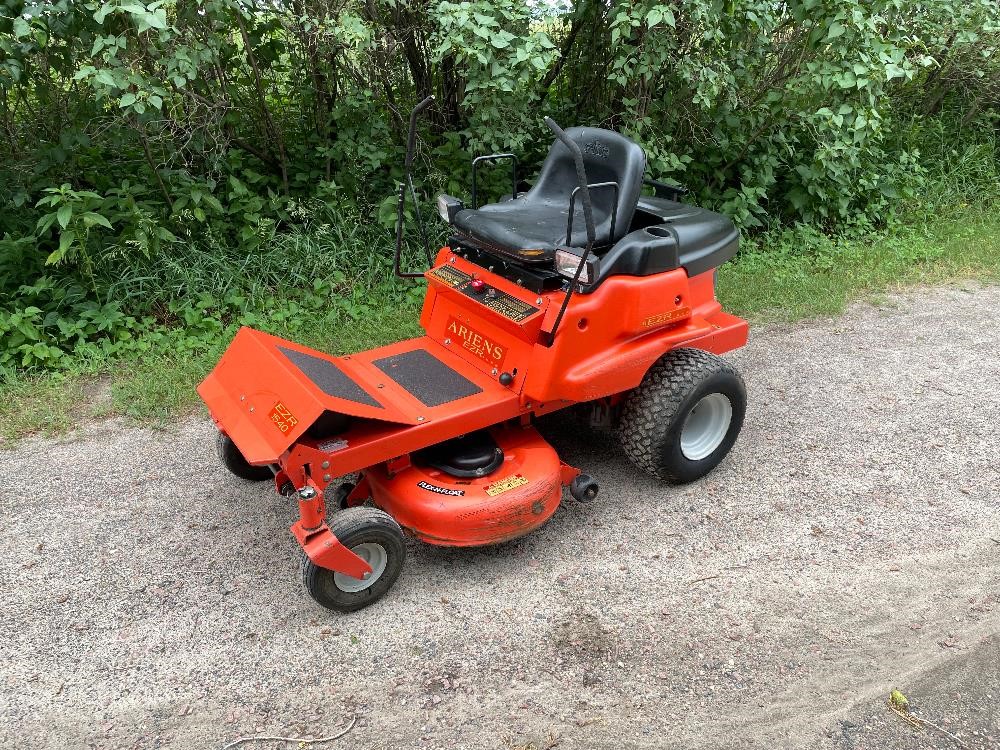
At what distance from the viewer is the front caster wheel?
9.46ft

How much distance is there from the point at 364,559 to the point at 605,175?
1936mm

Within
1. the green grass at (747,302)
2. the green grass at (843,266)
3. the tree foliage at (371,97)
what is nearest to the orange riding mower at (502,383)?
the green grass at (747,302)

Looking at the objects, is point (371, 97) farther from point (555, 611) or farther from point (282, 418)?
point (555, 611)

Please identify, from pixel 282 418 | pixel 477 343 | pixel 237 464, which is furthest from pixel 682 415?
pixel 237 464

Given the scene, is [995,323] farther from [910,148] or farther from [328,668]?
[328,668]

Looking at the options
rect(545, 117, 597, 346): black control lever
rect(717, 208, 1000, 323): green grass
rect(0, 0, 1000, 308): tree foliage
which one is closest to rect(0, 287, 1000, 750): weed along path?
rect(545, 117, 597, 346): black control lever

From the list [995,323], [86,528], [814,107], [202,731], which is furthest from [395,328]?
[995,323]

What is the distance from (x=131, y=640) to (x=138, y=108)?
2.65 m

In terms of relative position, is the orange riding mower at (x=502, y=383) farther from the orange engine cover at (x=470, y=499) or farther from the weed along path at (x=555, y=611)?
the weed along path at (x=555, y=611)

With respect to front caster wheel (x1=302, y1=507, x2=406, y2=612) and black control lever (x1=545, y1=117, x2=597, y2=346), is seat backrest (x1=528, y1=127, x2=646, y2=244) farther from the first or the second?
front caster wheel (x1=302, y1=507, x2=406, y2=612)

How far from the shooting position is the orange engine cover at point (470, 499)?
3.03 metres

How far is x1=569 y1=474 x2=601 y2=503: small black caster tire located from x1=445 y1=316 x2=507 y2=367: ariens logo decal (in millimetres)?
582

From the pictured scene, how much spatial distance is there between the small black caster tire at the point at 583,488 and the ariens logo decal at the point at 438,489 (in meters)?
0.57

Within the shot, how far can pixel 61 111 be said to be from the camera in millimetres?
5164
